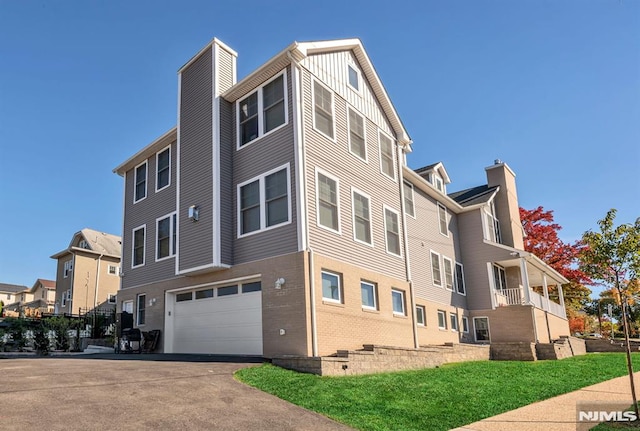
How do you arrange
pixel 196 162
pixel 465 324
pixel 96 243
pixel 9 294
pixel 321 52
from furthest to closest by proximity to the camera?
pixel 9 294
pixel 96 243
pixel 465 324
pixel 196 162
pixel 321 52

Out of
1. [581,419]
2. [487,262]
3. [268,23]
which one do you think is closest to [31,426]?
[581,419]

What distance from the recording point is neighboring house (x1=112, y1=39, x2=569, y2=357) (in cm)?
1224

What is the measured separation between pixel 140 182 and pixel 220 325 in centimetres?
821

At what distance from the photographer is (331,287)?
12531 mm

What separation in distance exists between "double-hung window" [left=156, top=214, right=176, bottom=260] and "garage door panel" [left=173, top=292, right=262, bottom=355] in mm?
2004

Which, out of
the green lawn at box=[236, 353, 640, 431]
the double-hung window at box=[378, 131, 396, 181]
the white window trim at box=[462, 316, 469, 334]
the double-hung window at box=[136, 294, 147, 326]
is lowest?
the green lawn at box=[236, 353, 640, 431]

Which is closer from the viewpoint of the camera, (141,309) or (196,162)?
(196,162)

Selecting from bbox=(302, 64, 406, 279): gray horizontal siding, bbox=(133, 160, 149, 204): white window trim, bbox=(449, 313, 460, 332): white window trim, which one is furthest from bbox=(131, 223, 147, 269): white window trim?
bbox=(449, 313, 460, 332): white window trim

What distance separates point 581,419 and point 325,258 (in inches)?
264

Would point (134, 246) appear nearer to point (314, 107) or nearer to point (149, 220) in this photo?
point (149, 220)

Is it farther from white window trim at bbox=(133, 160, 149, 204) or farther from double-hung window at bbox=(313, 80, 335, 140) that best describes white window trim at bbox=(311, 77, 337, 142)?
white window trim at bbox=(133, 160, 149, 204)

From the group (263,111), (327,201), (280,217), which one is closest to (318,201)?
(327,201)

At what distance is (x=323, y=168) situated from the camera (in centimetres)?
1334

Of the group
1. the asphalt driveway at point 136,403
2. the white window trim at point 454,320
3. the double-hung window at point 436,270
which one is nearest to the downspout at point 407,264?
the double-hung window at point 436,270
